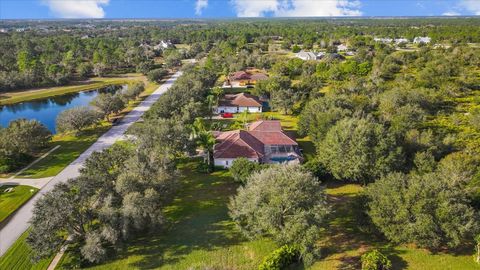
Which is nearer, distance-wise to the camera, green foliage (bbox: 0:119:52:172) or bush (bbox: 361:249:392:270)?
bush (bbox: 361:249:392:270)

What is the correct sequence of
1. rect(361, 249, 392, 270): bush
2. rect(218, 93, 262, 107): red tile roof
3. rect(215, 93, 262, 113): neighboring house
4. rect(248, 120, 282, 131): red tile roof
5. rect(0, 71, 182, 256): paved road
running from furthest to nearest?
1. rect(218, 93, 262, 107): red tile roof
2. rect(215, 93, 262, 113): neighboring house
3. rect(248, 120, 282, 131): red tile roof
4. rect(0, 71, 182, 256): paved road
5. rect(361, 249, 392, 270): bush

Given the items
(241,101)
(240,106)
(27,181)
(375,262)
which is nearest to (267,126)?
(240,106)

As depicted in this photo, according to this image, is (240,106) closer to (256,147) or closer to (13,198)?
(256,147)

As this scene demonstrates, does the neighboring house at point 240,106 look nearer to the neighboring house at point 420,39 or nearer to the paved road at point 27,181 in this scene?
the paved road at point 27,181

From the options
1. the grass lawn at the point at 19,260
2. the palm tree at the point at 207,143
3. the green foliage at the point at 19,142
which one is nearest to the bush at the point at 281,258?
the grass lawn at the point at 19,260

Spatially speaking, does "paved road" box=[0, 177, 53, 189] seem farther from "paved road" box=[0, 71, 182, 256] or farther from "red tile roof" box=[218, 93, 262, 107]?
"red tile roof" box=[218, 93, 262, 107]

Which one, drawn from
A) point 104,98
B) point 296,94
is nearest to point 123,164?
point 104,98

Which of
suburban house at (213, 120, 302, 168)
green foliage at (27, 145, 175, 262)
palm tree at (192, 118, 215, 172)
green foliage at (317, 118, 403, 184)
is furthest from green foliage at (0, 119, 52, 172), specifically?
green foliage at (317, 118, 403, 184)
